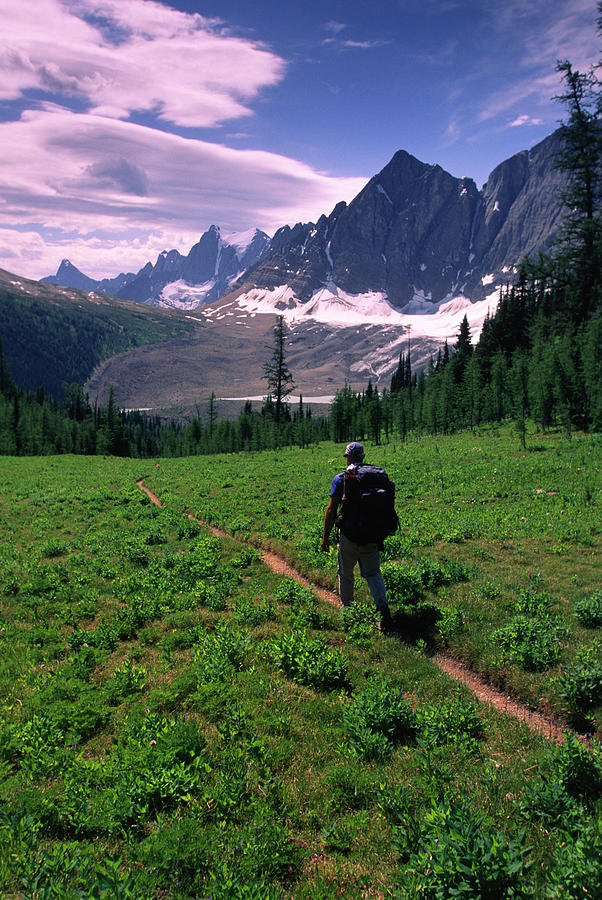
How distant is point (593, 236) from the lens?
45.9 metres

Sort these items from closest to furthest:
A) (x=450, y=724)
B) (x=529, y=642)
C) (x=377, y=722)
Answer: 1. (x=377, y=722)
2. (x=450, y=724)
3. (x=529, y=642)

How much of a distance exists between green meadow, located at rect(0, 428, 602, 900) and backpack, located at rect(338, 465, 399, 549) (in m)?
1.90

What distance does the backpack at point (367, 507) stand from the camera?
909 cm

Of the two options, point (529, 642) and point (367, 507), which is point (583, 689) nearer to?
point (529, 642)

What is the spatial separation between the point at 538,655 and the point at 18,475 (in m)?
40.3

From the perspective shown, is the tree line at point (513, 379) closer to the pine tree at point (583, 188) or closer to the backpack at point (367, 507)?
the pine tree at point (583, 188)

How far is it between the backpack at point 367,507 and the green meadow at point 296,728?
1.90m

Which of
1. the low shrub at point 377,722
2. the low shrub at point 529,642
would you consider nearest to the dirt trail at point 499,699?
the low shrub at point 529,642

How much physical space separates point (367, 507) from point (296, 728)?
408 centimetres

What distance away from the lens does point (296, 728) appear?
6.48 metres

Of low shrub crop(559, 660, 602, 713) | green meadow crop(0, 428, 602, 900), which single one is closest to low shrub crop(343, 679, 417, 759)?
green meadow crop(0, 428, 602, 900)

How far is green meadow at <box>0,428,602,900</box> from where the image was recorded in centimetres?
434

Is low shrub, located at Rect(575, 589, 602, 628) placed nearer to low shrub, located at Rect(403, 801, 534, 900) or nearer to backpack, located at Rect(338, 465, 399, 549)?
backpack, located at Rect(338, 465, 399, 549)

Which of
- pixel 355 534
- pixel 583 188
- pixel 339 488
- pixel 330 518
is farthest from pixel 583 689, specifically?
pixel 583 188
